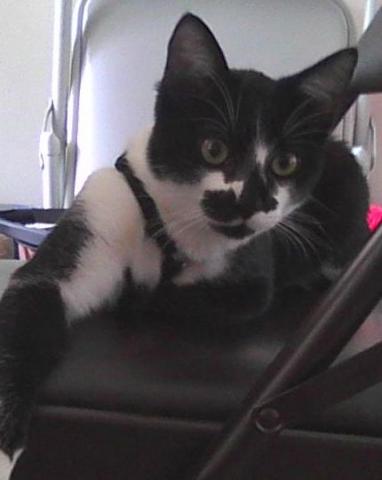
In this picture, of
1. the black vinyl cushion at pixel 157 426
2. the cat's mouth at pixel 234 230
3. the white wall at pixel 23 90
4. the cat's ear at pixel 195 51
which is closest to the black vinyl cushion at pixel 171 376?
the black vinyl cushion at pixel 157 426

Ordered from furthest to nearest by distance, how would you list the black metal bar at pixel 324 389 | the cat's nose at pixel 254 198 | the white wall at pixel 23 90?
the white wall at pixel 23 90 → the cat's nose at pixel 254 198 → the black metal bar at pixel 324 389

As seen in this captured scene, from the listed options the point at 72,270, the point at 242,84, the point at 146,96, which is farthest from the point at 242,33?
the point at 72,270

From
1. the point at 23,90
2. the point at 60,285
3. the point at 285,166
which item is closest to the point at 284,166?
the point at 285,166

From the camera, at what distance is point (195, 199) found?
2.34 ft

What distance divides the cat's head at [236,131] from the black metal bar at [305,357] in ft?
0.57

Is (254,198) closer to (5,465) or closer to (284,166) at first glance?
(284,166)

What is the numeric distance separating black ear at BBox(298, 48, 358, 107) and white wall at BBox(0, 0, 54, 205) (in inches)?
38.4

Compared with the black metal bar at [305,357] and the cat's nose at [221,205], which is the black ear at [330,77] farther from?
the black metal bar at [305,357]

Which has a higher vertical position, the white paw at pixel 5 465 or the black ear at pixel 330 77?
the black ear at pixel 330 77

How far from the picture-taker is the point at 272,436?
510 mm

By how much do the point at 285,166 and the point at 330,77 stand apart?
0.10 metres

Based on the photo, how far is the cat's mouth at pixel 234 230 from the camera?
27.3 inches

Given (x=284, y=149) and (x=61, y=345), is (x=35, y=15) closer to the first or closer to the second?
(x=284, y=149)

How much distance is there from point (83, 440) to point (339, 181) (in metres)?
0.52
